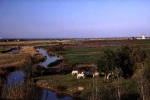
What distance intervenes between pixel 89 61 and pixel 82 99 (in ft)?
86.3

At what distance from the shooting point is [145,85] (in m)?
15.2

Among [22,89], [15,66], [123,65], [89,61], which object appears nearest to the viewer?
[22,89]

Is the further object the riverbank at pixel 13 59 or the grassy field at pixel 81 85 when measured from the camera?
the riverbank at pixel 13 59

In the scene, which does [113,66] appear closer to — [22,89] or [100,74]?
[100,74]

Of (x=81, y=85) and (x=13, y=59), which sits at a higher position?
(x=13, y=59)

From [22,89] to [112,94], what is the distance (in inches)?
308

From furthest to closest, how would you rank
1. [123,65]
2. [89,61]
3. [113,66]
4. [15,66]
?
[89,61], [15,66], [123,65], [113,66]

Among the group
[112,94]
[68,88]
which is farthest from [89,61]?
[112,94]

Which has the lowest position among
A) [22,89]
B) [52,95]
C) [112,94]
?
[52,95]

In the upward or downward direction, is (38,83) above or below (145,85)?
below

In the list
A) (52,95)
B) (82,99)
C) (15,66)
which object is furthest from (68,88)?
(15,66)

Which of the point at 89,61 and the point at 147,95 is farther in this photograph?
the point at 89,61

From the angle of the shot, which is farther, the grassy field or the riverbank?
the riverbank

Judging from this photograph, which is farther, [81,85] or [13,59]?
[13,59]
